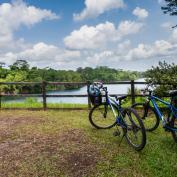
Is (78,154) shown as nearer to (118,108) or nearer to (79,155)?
(79,155)

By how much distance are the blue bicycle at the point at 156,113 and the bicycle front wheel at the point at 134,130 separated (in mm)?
578

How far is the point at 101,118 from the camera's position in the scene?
8062 millimetres

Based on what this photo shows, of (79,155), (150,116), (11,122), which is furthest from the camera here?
(11,122)

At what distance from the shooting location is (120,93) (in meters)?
11.5

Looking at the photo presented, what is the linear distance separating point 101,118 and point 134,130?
218 cm

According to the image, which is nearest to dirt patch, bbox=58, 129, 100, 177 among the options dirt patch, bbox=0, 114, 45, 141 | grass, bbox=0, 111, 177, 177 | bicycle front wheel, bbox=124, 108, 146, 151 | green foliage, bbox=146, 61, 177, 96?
grass, bbox=0, 111, 177, 177

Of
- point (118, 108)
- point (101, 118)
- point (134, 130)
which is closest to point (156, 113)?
point (118, 108)

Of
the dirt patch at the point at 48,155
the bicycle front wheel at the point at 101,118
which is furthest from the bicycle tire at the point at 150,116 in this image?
the dirt patch at the point at 48,155

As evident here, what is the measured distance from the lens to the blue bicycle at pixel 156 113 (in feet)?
19.6

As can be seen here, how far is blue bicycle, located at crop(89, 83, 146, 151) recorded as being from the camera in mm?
5884

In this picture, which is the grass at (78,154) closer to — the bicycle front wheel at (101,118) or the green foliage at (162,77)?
the bicycle front wheel at (101,118)

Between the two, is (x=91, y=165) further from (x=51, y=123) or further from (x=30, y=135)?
(x=51, y=123)

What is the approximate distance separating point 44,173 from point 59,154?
89 cm

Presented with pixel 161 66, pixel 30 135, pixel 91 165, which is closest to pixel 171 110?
pixel 91 165
